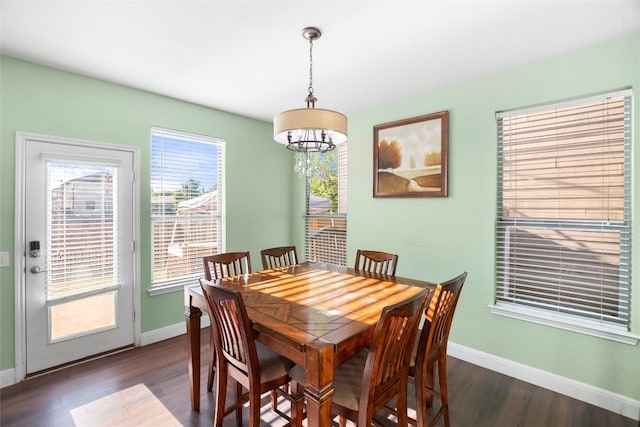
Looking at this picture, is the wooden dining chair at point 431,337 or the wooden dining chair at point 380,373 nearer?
the wooden dining chair at point 380,373

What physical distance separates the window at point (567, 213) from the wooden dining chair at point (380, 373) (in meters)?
1.58

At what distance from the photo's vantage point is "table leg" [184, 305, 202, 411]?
209 centimetres

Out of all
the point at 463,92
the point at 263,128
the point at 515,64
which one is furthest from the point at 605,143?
the point at 263,128

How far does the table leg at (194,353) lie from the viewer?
2088 mm

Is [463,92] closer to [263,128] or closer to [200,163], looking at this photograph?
[263,128]

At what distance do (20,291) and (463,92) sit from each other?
4.19 m

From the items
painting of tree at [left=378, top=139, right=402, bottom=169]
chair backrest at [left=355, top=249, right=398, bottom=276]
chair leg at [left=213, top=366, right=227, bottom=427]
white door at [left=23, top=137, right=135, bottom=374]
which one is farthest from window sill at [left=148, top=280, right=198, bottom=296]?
painting of tree at [left=378, top=139, right=402, bottom=169]

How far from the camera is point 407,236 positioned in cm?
327

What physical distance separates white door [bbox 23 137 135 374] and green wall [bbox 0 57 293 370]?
12 cm

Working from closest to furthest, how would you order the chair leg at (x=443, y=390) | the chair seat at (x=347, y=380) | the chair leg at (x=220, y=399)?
the chair seat at (x=347, y=380), the chair leg at (x=220, y=399), the chair leg at (x=443, y=390)

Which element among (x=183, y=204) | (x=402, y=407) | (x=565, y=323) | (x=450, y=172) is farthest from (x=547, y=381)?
A: (x=183, y=204)

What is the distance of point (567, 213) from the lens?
2371mm

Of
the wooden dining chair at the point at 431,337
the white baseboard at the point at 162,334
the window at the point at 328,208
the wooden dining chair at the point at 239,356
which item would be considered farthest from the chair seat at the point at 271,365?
the window at the point at 328,208

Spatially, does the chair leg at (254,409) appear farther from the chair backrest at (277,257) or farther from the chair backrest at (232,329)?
the chair backrest at (277,257)
